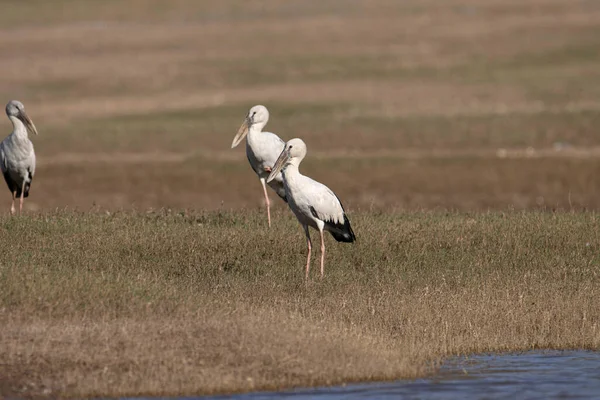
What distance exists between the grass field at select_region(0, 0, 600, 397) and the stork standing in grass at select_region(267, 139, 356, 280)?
Result: 1.55 ft

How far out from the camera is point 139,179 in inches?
977

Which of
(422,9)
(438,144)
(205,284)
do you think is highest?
(422,9)

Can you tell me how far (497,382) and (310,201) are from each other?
371 centimetres

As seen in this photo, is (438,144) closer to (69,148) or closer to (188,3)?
(69,148)

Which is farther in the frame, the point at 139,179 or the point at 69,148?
the point at 69,148

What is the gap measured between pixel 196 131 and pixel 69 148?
12.1 ft

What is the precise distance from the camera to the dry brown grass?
30.1ft

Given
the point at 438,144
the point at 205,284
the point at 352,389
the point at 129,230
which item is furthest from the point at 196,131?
the point at 352,389

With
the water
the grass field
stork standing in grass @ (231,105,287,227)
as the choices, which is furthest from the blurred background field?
the water

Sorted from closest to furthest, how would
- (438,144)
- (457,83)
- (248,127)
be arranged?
1. (248,127)
2. (438,144)
3. (457,83)

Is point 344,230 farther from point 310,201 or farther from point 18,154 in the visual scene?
point 18,154

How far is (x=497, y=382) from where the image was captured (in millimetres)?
9562

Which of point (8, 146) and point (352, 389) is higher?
point (8, 146)

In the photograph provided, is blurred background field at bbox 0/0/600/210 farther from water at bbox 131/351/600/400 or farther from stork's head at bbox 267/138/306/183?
water at bbox 131/351/600/400
